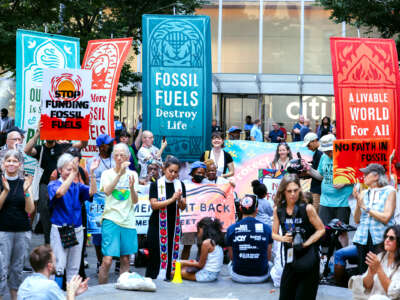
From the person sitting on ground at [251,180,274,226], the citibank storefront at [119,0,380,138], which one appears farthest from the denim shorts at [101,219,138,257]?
the citibank storefront at [119,0,380,138]

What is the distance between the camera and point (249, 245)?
8.84 meters

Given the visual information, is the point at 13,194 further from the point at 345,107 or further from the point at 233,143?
the point at 233,143

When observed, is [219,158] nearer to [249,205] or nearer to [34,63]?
[249,205]

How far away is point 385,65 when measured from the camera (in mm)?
11180

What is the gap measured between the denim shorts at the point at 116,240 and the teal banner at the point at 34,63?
3350mm

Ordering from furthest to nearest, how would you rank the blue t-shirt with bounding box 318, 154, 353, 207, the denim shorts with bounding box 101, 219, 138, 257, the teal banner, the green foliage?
the green foliage, the teal banner, the blue t-shirt with bounding box 318, 154, 353, 207, the denim shorts with bounding box 101, 219, 138, 257

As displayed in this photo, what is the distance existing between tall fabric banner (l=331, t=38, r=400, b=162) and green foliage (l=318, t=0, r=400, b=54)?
10.6 meters

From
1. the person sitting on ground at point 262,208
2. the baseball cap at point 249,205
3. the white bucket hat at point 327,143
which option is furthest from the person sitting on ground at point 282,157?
the baseball cap at point 249,205

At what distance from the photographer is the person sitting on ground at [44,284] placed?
5.50 meters

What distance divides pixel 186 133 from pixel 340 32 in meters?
23.7

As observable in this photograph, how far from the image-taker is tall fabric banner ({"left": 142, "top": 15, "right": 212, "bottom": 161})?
12.0 meters

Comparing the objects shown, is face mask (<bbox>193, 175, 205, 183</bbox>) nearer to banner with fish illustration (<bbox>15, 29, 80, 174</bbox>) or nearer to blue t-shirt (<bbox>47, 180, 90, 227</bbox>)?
blue t-shirt (<bbox>47, 180, 90, 227</bbox>)

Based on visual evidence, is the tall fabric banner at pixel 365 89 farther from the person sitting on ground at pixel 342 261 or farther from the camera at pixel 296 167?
the person sitting on ground at pixel 342 261

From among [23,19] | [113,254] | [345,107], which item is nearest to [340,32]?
[23,19]
